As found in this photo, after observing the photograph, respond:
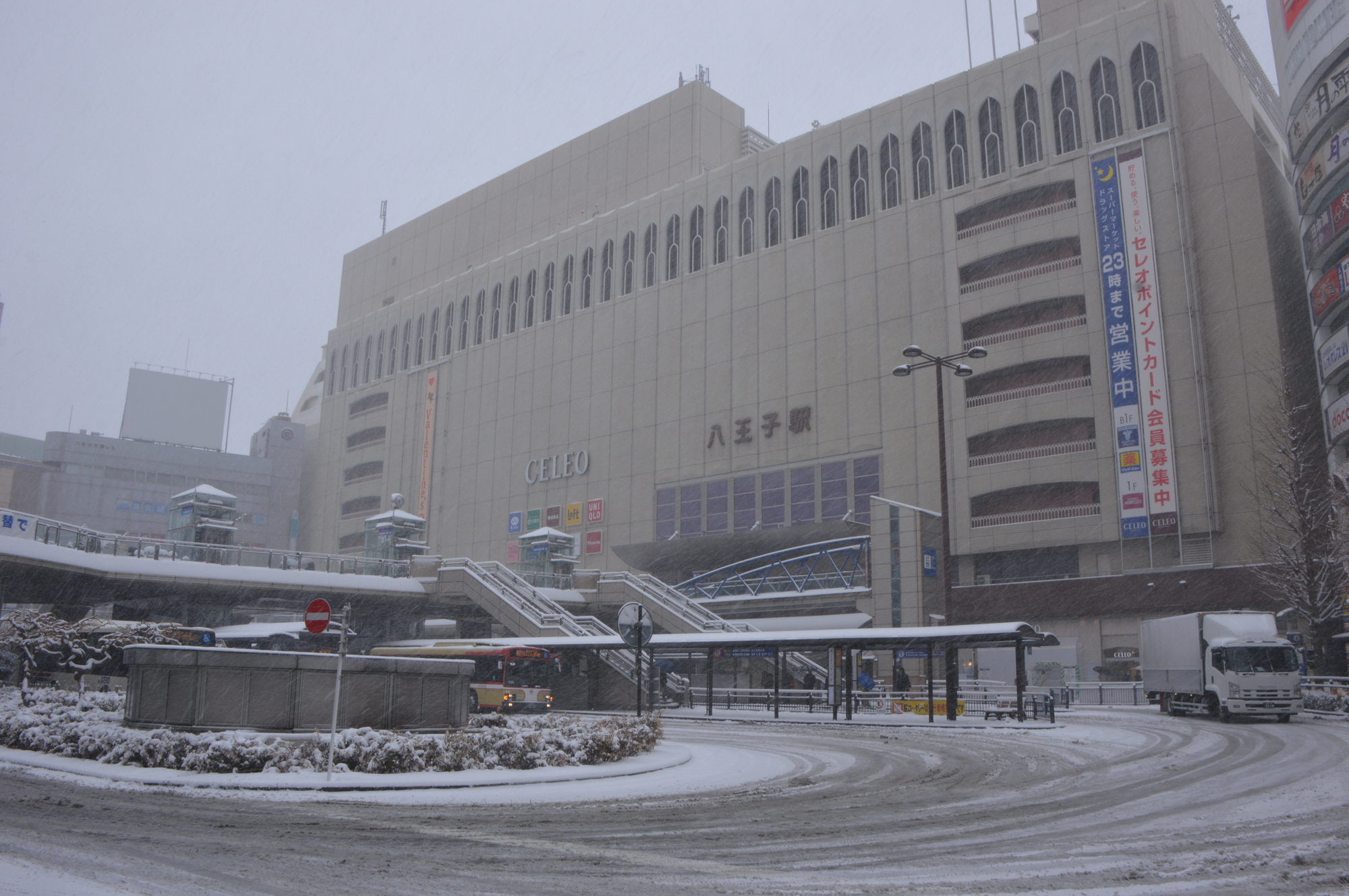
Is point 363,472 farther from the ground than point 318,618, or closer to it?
farther from the ground

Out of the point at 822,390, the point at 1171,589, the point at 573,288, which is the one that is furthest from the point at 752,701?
the point at 573,288

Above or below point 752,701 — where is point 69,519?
above

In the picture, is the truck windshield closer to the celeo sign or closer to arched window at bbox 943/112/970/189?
arched window at bbox 943/112/970/189

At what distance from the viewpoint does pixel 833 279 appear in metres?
60.9

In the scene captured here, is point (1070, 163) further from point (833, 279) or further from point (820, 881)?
point (820, 881)

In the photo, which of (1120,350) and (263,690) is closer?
(263,690)

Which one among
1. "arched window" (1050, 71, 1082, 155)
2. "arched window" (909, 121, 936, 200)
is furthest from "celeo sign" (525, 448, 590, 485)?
"arched window" (1050, 71, 1082, 155)

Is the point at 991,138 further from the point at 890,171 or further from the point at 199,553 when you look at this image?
the point at 199,553

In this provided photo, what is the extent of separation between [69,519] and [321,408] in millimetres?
42225

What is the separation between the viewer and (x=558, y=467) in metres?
74.8

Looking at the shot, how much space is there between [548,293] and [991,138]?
37.1 metres

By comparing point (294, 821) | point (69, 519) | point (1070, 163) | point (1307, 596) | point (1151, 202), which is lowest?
point (294, 821)

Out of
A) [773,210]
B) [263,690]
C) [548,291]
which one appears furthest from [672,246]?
[263,690]

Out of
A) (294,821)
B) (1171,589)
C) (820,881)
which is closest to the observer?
(820,881)
